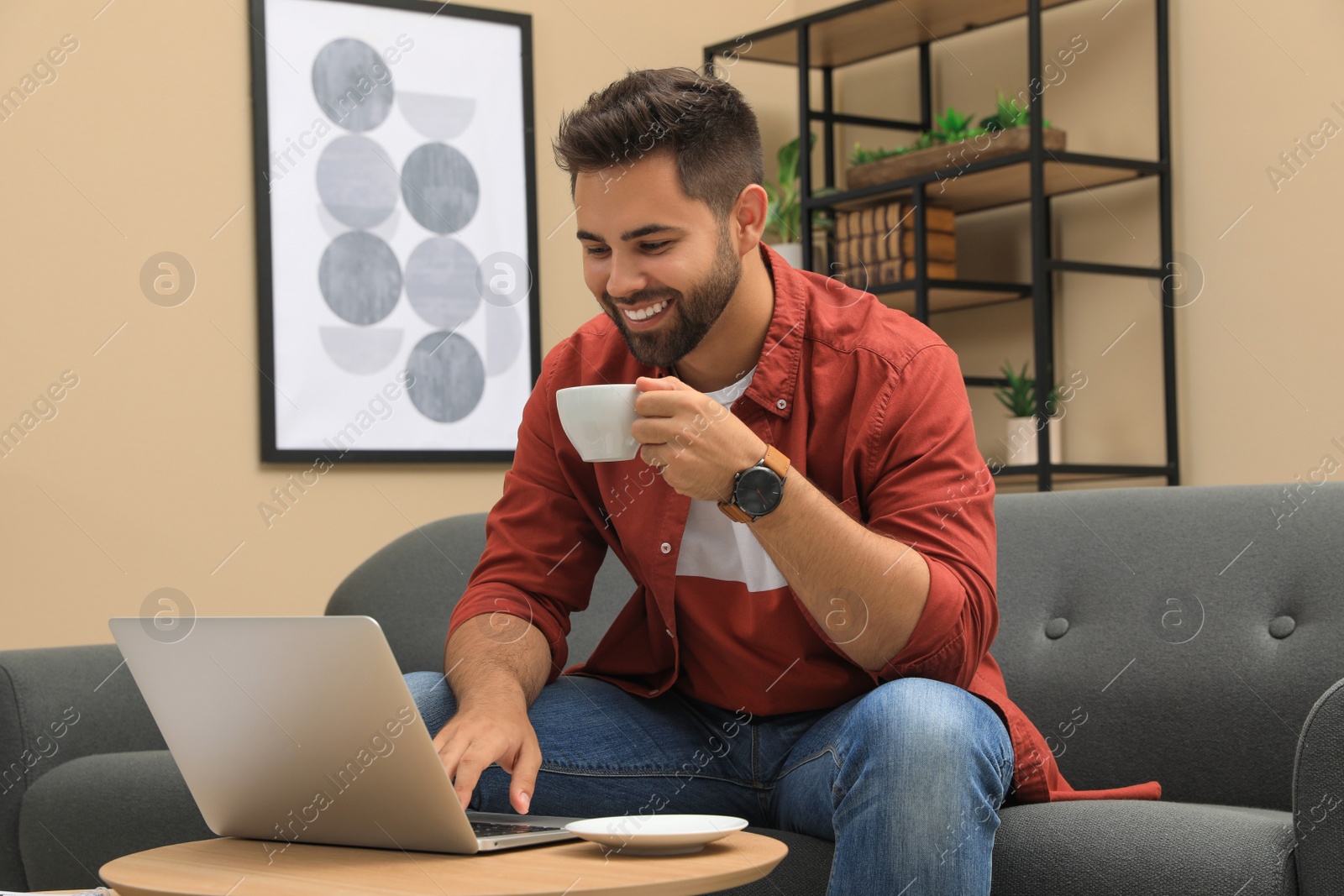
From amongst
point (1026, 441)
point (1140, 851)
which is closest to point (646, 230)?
point (1140, 851)

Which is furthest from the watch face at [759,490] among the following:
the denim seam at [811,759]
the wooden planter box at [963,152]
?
the wooden planter box at [963,152]

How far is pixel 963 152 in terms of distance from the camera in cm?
315

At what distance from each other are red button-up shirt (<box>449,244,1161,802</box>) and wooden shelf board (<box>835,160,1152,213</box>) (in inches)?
60.4

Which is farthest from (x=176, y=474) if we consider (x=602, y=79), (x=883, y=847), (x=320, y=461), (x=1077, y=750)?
(x=883, y=847)

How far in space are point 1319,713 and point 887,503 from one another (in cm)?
44

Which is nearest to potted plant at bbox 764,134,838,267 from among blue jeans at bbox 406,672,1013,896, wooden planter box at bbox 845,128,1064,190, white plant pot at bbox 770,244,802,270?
white plant pot at bbox 770,244,802,270

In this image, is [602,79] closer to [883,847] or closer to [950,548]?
[950,548]

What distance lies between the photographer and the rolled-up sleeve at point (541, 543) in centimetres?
163

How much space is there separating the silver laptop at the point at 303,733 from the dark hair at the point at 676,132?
0.71 metres

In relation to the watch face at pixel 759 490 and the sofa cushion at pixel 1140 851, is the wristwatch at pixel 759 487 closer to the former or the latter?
the watch face at pixel 759 490

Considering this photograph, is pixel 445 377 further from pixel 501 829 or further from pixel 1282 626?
pixel 501 829

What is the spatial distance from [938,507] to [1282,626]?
567mm

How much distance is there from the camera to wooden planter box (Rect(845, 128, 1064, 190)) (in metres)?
3.07

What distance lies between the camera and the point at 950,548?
1.38 meters
